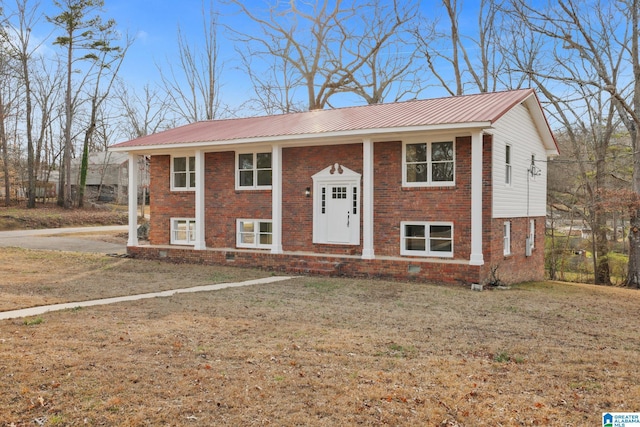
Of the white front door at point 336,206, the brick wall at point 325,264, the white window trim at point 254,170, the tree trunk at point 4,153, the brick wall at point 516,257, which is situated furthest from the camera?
the tree trunk at point 4,153

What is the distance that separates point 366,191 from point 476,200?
114 inches

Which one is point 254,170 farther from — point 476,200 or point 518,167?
point 518,167

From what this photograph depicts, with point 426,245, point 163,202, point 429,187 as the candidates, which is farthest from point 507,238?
point 163,202

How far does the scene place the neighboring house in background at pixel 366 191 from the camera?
45.4 feet

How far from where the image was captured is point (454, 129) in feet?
43.4

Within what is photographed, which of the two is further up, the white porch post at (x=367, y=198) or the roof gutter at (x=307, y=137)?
the roof gutter at (x=307, y=137)

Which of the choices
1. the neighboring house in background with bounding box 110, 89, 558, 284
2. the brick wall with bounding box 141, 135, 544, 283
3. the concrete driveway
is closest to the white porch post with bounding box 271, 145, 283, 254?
the neighboring house in background with bounding box 110, 89, 558, 284

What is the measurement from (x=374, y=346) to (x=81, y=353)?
11.5ft

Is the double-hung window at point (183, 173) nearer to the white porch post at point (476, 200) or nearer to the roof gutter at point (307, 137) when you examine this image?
the roof gutter at point (307, 137)

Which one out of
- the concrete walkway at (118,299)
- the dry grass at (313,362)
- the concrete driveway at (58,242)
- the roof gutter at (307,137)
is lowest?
the dry grass at (313,362)

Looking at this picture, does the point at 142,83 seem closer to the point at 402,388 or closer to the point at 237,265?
the point at 237,265

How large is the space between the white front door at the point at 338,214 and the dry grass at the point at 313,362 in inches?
188

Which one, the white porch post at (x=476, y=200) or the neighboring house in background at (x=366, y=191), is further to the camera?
the neighboring house in background at (x=366, y=191)

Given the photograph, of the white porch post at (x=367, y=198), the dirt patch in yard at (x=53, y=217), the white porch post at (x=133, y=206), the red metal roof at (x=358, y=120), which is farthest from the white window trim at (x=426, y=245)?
the dirt patch in yard at (x=53, y=217)
